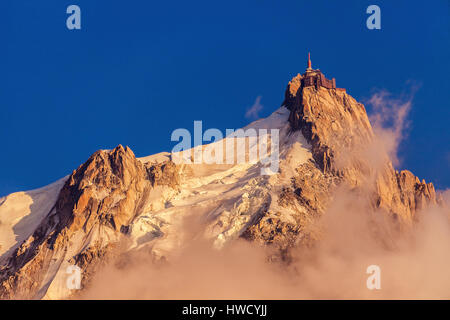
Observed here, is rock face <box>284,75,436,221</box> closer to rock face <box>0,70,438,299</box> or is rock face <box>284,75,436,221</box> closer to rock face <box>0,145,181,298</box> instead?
rock face <box>0,70,438,299</box>

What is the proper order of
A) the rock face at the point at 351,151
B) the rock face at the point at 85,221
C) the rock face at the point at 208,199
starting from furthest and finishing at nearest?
the rock face at the point at 351,151, the rock face at the point at 208,199, the rock face at the point at 85,221

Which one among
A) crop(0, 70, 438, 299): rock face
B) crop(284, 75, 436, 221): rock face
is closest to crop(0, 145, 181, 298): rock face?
crop(0, 70, 438, 299): rock face

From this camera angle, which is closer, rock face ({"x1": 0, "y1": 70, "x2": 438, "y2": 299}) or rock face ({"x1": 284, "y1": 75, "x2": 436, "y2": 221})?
rock face ({"x1": 0, "y1": 70, "x2": 438, "y2": 299})

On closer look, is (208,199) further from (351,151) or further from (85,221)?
(351,151)

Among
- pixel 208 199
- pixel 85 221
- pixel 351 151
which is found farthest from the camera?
pixel 351 151

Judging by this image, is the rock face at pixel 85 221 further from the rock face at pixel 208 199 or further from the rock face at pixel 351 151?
the rock face at pixel 351 151

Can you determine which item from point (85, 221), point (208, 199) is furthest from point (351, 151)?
point (85, 221)

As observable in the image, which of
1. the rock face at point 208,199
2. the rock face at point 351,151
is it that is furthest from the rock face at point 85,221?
the rock face at point 351,151
